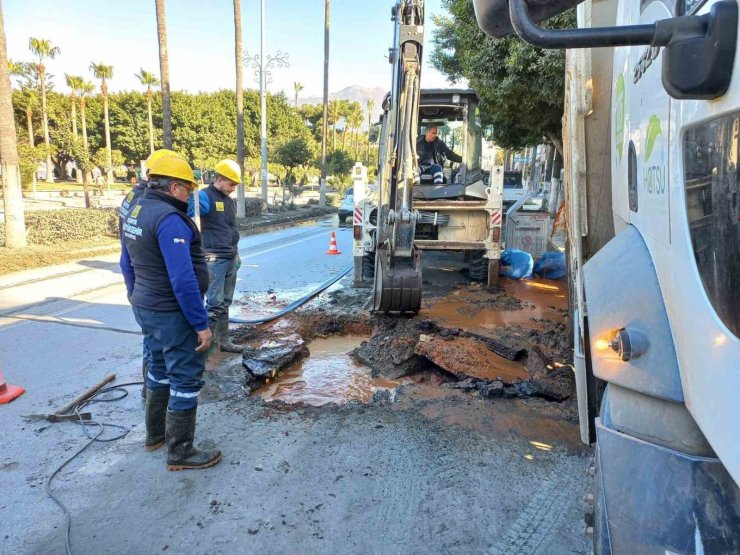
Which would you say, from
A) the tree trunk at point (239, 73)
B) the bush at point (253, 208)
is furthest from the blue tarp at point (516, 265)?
the bush at point (253, 208)

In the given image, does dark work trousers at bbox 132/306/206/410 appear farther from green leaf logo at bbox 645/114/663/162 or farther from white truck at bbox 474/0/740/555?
green leaf logo at bbox 645/114/663/162

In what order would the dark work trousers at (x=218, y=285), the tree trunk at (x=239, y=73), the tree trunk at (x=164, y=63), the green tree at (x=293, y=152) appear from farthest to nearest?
the green tree at (x=293, y=152) < the tree trunk at (x=239, y=73) < the tree trunk at (x=164, y=63) < the dark work trousers at (x=218, y=285)

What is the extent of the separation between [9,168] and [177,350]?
36.4ft

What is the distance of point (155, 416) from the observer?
3.66 meters

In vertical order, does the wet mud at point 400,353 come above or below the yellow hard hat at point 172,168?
below

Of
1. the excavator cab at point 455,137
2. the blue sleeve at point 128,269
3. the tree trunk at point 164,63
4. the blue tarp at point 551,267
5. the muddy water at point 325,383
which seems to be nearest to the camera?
the blue sleeve at point 128,269

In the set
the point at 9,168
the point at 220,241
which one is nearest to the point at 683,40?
the point at 220,241

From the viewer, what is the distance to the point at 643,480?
146cm

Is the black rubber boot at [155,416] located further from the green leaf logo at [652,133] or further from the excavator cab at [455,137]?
the excavator cab at [455,137]

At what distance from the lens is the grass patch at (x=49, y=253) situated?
1023cm

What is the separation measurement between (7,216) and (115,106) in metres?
37.5

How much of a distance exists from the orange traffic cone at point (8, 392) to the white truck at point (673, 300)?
464 cm

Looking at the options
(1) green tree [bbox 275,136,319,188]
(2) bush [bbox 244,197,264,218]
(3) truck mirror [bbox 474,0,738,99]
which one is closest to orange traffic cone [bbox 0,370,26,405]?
(3) truck mirror [bbox 474,0,738,99]

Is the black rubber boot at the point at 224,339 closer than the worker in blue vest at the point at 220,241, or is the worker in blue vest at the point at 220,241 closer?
the worker in blue vest at the point at 220,241
